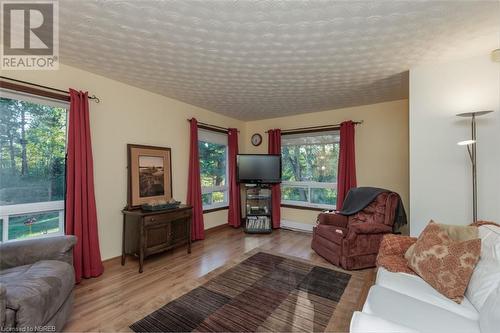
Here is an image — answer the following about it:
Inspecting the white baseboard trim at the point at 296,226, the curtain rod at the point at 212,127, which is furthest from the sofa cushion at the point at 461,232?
the curtain rod at the point at 212,127

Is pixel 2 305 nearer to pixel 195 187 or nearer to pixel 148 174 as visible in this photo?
pixel 148 174

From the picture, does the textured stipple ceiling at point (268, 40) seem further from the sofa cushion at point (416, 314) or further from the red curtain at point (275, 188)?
the sofa cushion at point (416, 314)

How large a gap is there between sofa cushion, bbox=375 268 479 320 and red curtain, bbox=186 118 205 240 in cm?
280

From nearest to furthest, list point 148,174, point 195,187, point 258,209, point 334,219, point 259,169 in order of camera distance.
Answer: point 148,174 < point 334,219 < point 195,187 < point 259,169 < point 258,209

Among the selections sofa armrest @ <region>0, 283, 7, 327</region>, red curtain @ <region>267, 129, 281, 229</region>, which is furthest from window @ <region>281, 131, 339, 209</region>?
sofa armrest @ <region>0, 283, 7, 327</region>

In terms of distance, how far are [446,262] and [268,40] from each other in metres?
2.23

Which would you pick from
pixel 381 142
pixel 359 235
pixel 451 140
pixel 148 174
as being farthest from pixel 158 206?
pixel 381 142

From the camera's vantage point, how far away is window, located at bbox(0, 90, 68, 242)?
85.5 inches

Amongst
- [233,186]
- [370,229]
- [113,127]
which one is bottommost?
[370,229]

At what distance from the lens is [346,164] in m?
3.99

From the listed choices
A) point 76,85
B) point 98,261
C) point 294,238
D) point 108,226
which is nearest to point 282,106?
point 294,238

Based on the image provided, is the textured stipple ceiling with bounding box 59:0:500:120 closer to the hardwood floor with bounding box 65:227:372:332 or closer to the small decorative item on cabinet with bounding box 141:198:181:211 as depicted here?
the small decorative item on cabinet with bounding box 141:198:181:211

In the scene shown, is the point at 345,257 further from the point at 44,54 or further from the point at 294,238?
the point at 44,54

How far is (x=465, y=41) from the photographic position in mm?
2025
